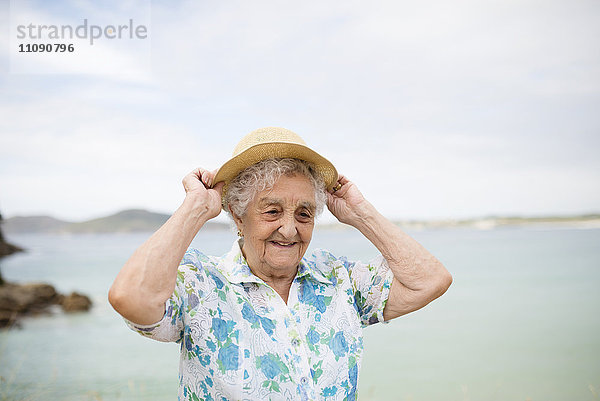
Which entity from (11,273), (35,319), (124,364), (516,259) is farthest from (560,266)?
(11,273)

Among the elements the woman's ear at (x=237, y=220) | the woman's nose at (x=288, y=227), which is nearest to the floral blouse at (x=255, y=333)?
the woman's ear at (x=237, y=220)

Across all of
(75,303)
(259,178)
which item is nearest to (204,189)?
(259,178)

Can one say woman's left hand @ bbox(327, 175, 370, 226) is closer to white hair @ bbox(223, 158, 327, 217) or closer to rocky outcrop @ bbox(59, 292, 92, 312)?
white hair @ bbox(223, 158, 327, 217)

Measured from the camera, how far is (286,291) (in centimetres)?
203

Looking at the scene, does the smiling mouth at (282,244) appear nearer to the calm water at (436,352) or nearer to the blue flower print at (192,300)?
the blue flower print at (192,300)

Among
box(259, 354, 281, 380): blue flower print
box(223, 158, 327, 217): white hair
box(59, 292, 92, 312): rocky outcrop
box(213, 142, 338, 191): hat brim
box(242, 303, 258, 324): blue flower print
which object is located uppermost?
box(213, 142, 338, 191): hat brim

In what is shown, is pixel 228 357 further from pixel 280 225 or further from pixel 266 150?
pixel 266 150

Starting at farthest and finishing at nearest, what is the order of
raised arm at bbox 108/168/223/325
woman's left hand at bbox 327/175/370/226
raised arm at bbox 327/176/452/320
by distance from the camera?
woman's left hand at bbox 327/175/370/226 < raised arm at bbox 327/176/452/320 < raised arm at bbox 108/168/223/325

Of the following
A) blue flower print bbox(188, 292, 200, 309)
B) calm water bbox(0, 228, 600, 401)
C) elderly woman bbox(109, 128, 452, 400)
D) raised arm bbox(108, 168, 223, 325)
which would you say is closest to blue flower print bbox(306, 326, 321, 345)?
elderly woman bbox(109, 128, 452, 400)

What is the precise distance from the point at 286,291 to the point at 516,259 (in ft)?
69.7

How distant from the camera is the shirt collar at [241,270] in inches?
75.5

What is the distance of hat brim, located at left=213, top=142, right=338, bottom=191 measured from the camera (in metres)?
1.93

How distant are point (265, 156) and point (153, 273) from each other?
2.24ft

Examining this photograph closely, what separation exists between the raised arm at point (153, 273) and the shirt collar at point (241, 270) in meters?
0.28
